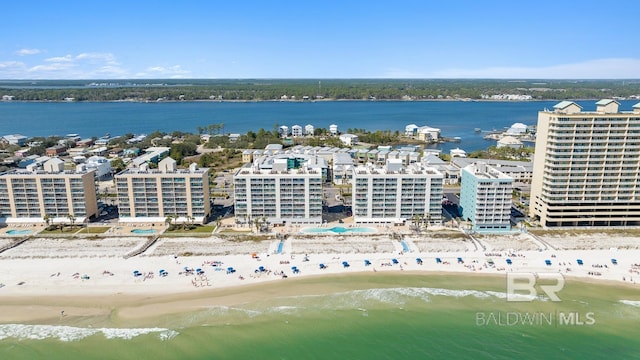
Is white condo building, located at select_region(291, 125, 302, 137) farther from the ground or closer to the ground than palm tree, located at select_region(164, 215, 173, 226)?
farther from the ground

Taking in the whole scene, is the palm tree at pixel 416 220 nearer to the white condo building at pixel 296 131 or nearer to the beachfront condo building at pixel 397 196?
the beachfront condo building at pixel 397 196

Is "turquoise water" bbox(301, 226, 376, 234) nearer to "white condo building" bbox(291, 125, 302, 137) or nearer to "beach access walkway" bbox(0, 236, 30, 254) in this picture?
"beach access walkway" bbox(0, 236, 30, 254)

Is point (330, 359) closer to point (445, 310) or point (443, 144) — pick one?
point (445, 310)

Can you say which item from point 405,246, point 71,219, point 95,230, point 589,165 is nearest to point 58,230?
point 71,219

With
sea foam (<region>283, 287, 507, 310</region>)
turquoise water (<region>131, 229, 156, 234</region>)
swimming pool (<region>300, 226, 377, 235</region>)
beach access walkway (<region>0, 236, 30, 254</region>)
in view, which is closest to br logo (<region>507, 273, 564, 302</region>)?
sea foam (<region>283, 287, 507, 310</region>)

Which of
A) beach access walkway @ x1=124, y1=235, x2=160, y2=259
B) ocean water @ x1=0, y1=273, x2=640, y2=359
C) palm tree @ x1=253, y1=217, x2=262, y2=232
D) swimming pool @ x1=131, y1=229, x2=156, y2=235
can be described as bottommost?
ocean water @ x1=0, y1=273, x2=640, y2=359

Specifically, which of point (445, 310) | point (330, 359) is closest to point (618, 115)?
point (445, 310)
